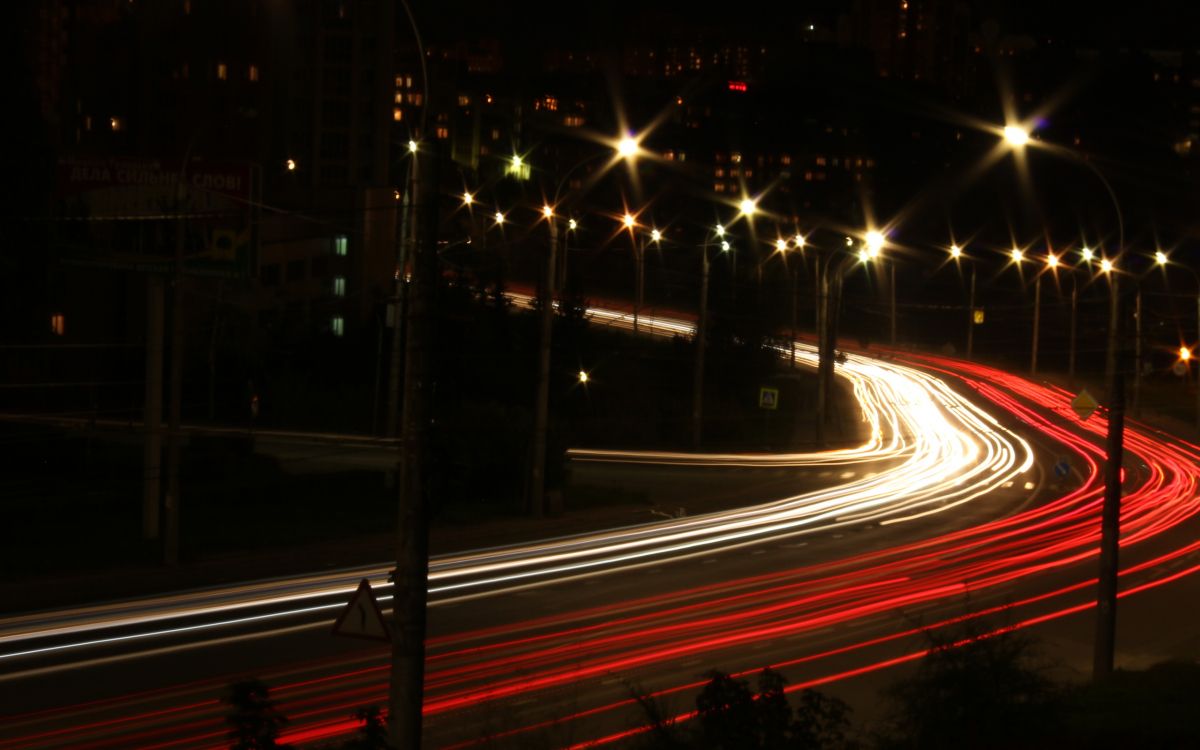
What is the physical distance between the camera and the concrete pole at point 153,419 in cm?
2258

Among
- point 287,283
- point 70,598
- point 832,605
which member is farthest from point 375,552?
point 287,283

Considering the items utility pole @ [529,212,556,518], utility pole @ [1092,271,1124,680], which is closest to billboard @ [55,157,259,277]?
utility pole @ [529,212,556,518]

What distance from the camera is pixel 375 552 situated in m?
23.4

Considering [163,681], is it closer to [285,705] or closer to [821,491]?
Answer: [285,705]

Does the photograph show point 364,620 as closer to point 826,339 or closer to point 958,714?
point 958,714

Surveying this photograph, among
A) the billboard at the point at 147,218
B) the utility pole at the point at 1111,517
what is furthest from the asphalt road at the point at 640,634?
the billboard at the point at 147,218

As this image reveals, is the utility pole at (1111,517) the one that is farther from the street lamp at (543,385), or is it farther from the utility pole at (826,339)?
the utility pole at (826,339)

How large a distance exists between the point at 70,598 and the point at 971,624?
42.8 ft

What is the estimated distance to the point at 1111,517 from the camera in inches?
596

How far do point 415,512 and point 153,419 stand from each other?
52.1 ft

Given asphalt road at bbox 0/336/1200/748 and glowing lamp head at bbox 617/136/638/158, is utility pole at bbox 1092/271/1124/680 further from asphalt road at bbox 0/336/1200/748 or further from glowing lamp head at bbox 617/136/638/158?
glowing lamp head at bbox 617/136/638/158

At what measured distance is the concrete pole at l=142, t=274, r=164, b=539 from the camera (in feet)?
74.1

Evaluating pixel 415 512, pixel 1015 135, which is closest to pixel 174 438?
pixel 415 512

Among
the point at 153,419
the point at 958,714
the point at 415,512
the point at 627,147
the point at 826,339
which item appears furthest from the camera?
the point at 826,339
